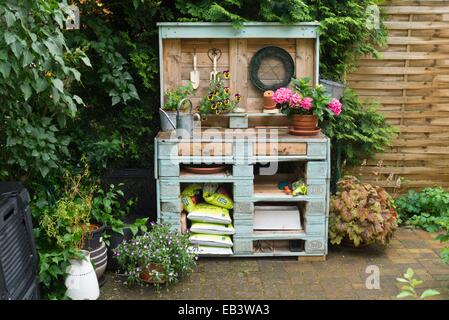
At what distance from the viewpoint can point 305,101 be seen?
4.13 metres

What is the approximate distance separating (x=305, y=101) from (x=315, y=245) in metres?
1.09

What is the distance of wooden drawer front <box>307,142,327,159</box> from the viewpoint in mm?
4086

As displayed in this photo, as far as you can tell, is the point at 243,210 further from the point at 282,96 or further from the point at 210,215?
the point at 282,96

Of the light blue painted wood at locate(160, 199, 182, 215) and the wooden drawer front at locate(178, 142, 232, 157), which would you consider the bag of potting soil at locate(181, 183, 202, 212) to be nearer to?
the light blue painted wood at locate(160, 199, 182, 215)

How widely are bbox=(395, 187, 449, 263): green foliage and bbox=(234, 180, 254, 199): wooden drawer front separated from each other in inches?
69.8

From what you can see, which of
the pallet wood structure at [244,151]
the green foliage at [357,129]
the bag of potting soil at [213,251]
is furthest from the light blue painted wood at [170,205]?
the green foliage at [357,129]

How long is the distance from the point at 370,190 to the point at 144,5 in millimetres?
2367

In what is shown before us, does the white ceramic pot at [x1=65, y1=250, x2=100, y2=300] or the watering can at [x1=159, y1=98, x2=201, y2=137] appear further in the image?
the watering can at [x1=159, y1=98, x2=201, y2=137]

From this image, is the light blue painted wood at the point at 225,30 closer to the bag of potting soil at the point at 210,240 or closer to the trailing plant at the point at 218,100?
the trailing plant at the point at 218,100

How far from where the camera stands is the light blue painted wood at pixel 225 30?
4383 mm

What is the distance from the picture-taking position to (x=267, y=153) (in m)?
4.09

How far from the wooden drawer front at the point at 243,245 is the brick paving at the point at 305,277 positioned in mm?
98

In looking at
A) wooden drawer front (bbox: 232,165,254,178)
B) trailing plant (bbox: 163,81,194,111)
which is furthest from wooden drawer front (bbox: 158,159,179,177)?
trailing plant (bbox: 163,81,194,111)
